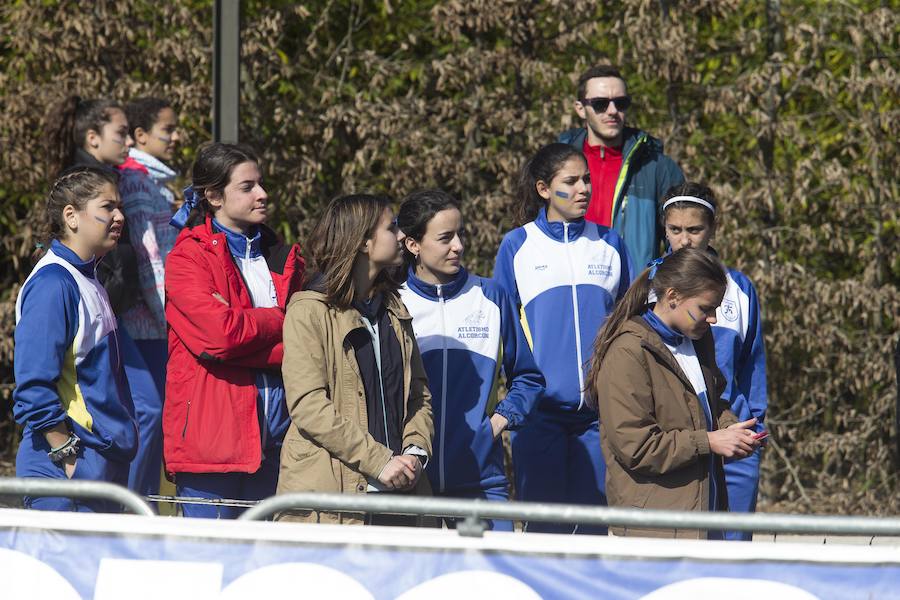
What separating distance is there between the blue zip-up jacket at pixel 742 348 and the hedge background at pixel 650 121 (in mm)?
2903

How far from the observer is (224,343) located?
15.4ft

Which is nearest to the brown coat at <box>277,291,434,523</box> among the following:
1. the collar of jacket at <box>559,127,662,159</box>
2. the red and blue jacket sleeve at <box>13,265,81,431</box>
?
the red and blue jacket sleeve at <box>13,265,81,431</box>

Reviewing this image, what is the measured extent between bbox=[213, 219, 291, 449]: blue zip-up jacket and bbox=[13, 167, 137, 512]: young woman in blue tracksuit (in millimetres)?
470

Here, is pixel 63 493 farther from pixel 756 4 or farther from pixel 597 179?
pixel 756 4

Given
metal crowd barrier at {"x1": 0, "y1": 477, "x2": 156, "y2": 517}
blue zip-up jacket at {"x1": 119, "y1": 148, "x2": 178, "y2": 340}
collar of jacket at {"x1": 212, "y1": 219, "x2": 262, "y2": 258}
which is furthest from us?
blue zip-up jacket at {"x1": 119, "y1": 148, "x2": 178, "y2": 340}

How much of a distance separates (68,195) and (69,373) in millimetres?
698

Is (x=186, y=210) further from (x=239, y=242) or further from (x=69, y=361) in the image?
(x=69, y=361)

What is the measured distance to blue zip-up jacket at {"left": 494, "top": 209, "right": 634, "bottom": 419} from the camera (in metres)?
5.17

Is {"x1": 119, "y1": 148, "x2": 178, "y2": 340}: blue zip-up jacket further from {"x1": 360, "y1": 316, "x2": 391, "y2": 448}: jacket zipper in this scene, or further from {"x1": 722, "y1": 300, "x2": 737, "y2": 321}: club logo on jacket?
{"x1": 722, "y1": 300, "x2": 737, "y2": 321}: club logo on jacket

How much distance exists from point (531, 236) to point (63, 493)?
273cm

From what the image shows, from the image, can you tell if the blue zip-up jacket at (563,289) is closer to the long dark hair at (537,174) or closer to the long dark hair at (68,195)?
the long dark hair at (537,174)

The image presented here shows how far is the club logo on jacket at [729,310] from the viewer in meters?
5.33

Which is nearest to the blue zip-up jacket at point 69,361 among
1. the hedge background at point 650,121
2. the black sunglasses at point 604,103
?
the black sunglasses at point 604,103

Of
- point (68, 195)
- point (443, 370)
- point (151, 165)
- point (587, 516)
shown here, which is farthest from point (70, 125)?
point (587, 516)
